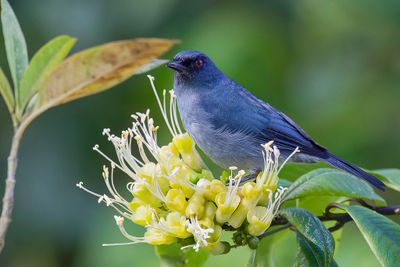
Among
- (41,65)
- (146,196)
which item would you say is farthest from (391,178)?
(41,65)

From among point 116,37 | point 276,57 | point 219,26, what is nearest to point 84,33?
point 116,37

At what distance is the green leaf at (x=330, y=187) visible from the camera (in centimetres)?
266

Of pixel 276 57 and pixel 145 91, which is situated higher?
pixel 276 57

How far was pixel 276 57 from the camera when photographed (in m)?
6.55

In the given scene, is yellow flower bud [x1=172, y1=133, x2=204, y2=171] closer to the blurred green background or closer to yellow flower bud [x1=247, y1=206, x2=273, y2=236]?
yellow flower bud [x1=247, y1=206, x2=273, y2=236]

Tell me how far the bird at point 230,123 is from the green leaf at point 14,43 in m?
1.25

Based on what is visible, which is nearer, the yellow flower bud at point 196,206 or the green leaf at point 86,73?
the green leaf at point 86,73

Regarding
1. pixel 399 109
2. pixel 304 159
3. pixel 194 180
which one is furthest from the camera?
pixel 399 109

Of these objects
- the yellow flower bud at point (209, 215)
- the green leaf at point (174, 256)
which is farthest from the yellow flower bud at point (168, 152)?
the green leaf at point (174, 256)

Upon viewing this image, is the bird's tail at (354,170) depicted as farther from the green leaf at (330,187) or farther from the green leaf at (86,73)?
the green leaf at (86,73)

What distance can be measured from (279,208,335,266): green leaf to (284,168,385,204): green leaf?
94 mm

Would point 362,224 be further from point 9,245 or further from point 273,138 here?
point 9,245

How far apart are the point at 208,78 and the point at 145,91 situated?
269 centimetres

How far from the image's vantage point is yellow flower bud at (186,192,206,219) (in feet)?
8.73
